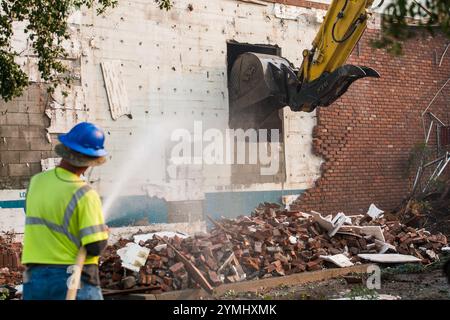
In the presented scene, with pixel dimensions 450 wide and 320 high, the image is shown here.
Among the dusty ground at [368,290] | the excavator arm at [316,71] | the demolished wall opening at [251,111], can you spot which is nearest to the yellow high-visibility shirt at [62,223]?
the dusty ground at [368,290]

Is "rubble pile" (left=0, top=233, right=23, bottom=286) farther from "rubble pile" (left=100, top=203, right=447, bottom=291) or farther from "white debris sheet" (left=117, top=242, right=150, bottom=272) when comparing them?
"white debris sheet" (left=117, top=242, right=150, bottom=272)

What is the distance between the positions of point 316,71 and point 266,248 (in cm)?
328

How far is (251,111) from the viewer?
1018 cm

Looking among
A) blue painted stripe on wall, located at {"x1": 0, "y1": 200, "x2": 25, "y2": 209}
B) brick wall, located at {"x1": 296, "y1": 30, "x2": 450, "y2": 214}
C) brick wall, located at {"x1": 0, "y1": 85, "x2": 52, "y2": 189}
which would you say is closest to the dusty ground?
brick wall, located at {"x1": 296, "y1": 30, "x2": 450, "y2": 214}

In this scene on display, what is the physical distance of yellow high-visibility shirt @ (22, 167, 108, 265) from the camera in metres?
3.34

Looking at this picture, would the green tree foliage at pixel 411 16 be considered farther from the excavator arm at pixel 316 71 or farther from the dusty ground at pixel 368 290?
the excavator arm at pixel 316 71

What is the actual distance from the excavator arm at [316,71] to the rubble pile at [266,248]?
2.08 m

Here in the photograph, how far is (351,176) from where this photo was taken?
37.8 feet

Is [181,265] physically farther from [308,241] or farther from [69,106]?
[69,106]

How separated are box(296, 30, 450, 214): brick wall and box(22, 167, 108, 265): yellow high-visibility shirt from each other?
7.89 m

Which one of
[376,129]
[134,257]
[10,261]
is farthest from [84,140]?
[376,129]

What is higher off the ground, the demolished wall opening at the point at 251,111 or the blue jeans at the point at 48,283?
the demolished wall opening at the point at 251,111

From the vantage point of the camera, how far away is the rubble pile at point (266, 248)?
21.4ft
